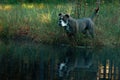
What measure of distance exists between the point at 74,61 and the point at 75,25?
411 centimetres

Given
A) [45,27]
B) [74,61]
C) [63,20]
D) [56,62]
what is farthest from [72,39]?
[56,62]

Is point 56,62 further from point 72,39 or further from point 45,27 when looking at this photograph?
→ point 45,27

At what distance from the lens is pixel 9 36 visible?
18.6 metres

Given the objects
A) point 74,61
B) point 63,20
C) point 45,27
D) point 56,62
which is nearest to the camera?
point 56,62

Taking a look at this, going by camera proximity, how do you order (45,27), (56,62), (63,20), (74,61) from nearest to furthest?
1. (56,62)
2. (74,61)
3. (63,20)
4. (45,27)

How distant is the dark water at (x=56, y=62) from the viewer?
35.2ft

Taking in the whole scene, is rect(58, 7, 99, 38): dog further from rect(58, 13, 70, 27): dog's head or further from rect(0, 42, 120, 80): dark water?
rect(0, 42, 120, 80): dark water

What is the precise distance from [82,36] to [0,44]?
9.77 feet

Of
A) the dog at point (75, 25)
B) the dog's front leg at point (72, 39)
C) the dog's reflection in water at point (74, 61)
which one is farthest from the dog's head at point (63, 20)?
the dog's reflection in water at point (74, 61)

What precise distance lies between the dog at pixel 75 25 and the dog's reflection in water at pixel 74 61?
97 cm

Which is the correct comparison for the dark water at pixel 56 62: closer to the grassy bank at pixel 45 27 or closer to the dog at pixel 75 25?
the grassy bank at pixel 45 27

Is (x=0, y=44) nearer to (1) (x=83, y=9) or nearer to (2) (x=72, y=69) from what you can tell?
(1) (x=83, y=9)

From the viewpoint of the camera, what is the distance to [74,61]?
44.4ft

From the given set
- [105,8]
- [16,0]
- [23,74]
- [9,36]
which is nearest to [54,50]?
[9,36]
